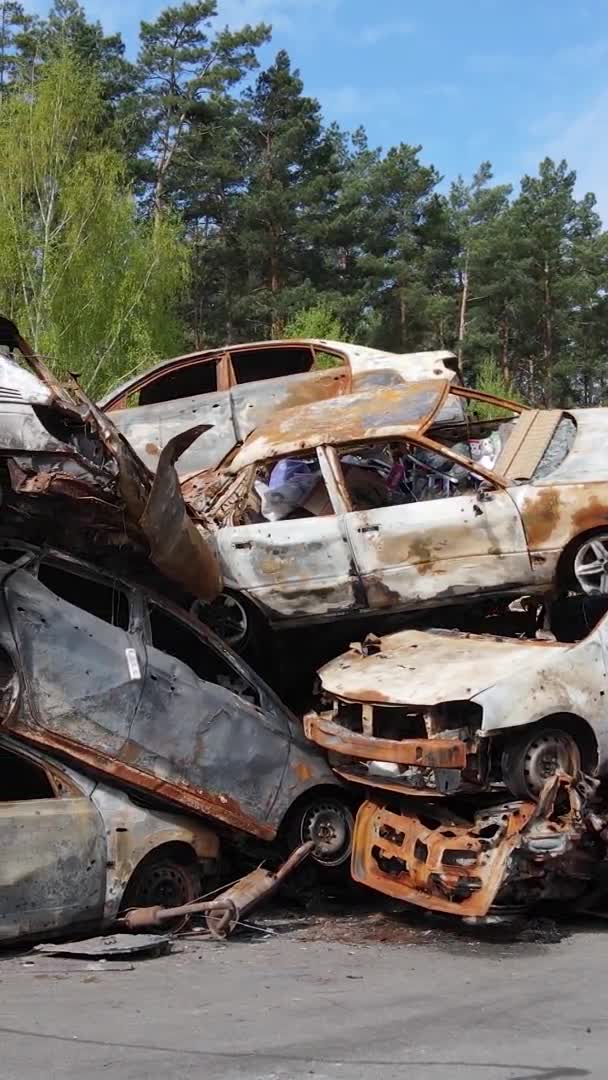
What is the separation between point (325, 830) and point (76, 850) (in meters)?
1.84

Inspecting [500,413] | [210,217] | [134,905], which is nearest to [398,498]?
[500,413]

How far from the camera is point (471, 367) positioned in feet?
146

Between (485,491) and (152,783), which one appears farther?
(485,491)

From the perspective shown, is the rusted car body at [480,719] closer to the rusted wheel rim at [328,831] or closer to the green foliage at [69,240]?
the rusted wheel rim at [328,831]

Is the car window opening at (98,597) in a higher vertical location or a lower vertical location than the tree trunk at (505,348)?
lower

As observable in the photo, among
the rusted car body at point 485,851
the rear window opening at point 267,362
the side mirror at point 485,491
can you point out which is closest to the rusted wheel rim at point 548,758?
the rusted car body at point 485,851

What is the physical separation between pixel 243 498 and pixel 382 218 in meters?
34.6

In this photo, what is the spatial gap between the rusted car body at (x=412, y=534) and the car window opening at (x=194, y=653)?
988mm

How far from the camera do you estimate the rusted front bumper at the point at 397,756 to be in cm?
626

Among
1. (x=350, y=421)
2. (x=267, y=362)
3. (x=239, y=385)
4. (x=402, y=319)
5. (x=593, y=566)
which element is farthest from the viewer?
(x=402, y=319)

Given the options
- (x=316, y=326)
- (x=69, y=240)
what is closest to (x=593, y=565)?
(x=69, y=240)

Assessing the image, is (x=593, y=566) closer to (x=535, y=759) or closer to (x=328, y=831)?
(x=535, y=759)

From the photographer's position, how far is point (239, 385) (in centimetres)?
1038

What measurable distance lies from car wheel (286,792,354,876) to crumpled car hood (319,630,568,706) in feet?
2.64
